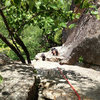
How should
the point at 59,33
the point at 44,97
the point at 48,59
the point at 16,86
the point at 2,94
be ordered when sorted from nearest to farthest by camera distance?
1. the point at 2,94
2. the point at 16,86
3. the point at 44,97
4. the point at 48,59
5. the point at 59,33

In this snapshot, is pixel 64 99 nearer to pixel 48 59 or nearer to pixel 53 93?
pixel 53 93

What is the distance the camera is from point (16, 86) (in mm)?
2531

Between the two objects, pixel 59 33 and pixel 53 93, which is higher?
pixel 59 33

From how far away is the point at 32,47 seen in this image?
2198cm

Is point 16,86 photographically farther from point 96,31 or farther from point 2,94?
point 96,31

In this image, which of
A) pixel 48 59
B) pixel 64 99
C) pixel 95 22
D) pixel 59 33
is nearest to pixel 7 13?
pixel 64 99

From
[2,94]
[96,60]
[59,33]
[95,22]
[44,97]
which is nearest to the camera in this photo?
[2,94]

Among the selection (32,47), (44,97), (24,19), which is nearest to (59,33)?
(32,47)

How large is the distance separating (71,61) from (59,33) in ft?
43.0

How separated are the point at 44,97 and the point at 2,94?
A: 137 cm

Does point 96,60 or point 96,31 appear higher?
point 96,31

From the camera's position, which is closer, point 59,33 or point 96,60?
point 96,60

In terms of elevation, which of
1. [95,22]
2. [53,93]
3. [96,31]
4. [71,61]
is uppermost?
[95,22]

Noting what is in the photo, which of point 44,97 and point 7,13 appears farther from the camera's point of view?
point 7,13
